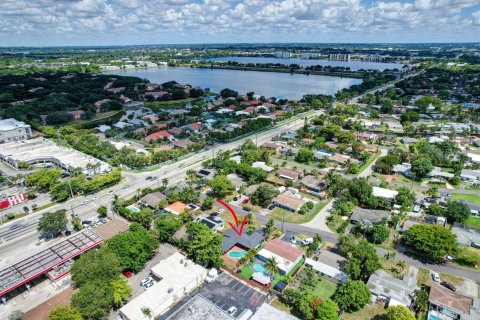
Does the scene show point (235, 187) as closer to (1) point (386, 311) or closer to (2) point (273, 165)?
(2) point (273, 165)

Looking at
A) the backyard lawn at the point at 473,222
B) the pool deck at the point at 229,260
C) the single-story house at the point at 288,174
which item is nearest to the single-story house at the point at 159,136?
the single-story house at the point at 288,174

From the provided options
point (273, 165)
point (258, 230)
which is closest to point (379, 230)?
point (258, 230)

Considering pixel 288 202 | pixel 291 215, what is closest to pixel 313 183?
pixel 288 202

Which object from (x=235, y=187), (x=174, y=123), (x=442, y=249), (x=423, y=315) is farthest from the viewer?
(x=174, y=123)

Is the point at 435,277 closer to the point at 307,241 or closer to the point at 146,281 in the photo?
the point at 307,241

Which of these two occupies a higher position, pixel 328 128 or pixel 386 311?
pixel 328 128
